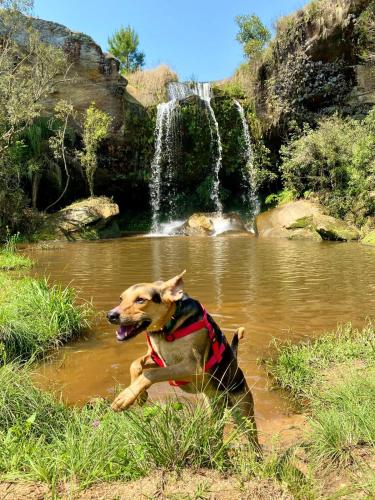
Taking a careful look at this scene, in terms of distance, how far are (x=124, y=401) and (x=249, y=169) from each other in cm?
2612

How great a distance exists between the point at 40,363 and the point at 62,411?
1960 mm

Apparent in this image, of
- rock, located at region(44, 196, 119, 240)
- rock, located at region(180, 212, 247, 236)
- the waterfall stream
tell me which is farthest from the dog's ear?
the waterfall stream

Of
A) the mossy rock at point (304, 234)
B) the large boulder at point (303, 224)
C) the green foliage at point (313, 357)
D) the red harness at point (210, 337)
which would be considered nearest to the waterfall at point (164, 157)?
the large boulder at point (303, 224)

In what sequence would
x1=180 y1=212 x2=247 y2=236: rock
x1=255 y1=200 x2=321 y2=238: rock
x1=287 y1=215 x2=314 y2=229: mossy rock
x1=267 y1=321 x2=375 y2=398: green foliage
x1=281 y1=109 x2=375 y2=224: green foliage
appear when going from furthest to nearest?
x1=180 y1=212 x2=247 y2=236: rock < x1=255 y1=200 x2=321 y2=238: rock < x1=287 y1=215 x2=314 y2=229: mossy rock < x1=281 y1=109 x2=375 y2=224: green foliage < x1=267 y1=321 x2=375 y2=398: green foliage

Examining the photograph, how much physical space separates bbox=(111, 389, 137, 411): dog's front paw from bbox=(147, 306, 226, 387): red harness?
491 millimetres

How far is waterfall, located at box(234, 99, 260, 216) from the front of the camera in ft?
90.2

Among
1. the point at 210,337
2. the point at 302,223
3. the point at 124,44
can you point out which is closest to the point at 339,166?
the point at 302,223

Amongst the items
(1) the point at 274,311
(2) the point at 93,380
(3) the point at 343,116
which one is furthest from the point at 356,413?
(3) the point at 343,116

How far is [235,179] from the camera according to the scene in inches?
1140

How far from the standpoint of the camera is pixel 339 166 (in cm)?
2159

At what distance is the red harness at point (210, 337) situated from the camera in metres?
3.14

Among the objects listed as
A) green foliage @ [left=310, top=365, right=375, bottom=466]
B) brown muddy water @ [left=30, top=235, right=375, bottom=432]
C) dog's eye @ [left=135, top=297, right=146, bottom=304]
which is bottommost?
brown muddy water @ [left=30, top=235, right=375, bottom=432]

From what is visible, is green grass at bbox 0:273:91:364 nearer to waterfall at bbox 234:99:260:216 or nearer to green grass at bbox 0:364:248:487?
green grass at bbox 0:364:248:487

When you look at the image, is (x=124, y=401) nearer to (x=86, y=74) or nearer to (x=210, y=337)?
(x=210, y=337)
